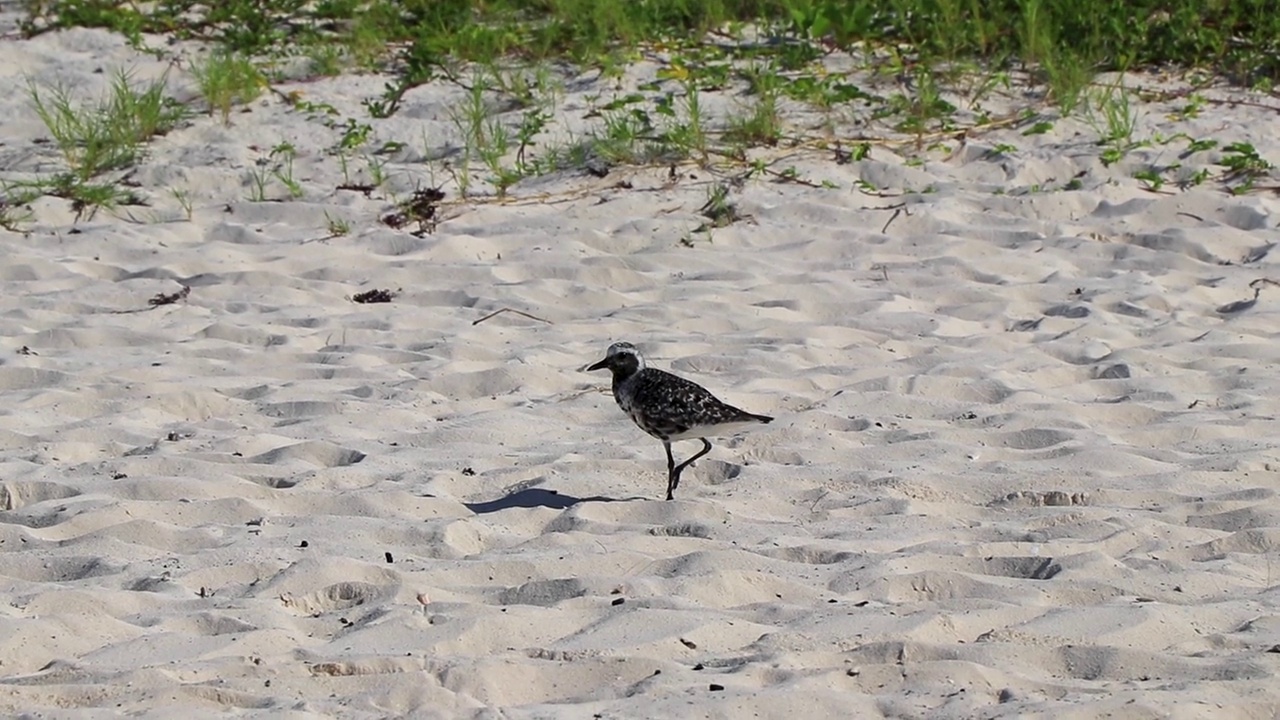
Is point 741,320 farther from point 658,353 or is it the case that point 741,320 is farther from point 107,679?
point 107,679

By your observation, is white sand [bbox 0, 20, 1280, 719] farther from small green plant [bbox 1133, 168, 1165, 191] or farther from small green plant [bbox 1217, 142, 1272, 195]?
small green plant [bbox 1217, 142, 1272, 195]

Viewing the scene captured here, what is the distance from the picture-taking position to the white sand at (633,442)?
4.49 m

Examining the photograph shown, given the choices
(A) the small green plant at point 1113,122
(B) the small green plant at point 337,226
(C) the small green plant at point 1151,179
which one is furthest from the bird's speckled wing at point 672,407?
(A) the small green plant at point 1113,122

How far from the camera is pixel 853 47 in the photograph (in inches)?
441

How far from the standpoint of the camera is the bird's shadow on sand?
19.4 ft

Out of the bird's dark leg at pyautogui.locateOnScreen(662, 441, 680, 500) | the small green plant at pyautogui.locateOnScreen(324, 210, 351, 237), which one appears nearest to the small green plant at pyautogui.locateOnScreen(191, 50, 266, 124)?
the small green plant at pyautogui.locateOnScreen(324, 210, 351, 237)

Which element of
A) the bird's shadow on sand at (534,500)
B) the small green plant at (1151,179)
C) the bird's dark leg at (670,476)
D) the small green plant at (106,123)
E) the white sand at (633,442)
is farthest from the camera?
the small green plant at (106,123)

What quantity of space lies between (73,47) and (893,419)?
22.1 feet

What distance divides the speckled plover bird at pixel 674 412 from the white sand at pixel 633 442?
21 centimetres

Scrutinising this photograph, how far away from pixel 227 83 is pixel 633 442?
4.80 meters

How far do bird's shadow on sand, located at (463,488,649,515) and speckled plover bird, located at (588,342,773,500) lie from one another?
0.82 feet

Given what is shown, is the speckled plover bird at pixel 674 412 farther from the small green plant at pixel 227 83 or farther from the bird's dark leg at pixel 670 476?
the small green plant at pixel 227 83

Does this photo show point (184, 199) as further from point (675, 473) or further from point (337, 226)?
point (675, 473)

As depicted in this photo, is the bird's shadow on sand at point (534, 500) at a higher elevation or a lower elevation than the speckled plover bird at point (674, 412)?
lower
